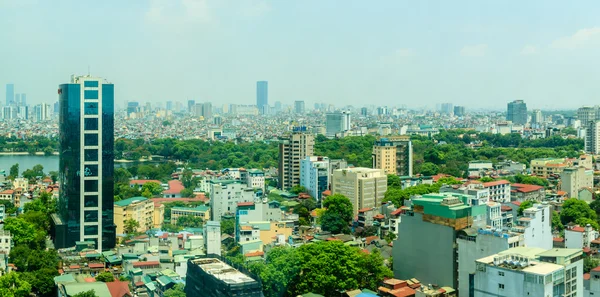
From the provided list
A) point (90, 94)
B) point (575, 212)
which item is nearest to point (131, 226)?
point (90, 94)

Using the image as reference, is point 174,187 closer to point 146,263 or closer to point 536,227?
point 146,263

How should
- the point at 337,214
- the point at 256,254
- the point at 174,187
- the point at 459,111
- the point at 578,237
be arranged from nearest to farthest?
the point at 256,254, the point at 578,237, the point at 337,214, the point at 174,187, the point at 459,111

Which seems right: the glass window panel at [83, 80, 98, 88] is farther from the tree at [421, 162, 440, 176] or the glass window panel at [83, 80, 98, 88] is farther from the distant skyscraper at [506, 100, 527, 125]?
the distant skyscraper at [506, 100, 527, 125]

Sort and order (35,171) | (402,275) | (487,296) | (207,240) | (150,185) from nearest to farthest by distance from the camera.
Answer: (487,296)
(402,275)
(207,240)
(150,185)
(35,171)

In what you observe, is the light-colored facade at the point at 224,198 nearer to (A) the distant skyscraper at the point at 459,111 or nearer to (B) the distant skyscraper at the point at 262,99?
(B) the distant skyscraper at the point at 262,99

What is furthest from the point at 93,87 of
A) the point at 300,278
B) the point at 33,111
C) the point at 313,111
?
the point at 313,111

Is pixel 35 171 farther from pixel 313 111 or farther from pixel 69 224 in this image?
pixel 313 111

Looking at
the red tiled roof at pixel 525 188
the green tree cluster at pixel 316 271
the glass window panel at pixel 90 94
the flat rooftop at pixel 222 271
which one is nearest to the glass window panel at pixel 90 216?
the glass window panel at pixel 90 94
